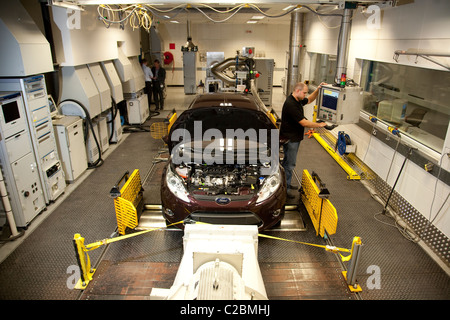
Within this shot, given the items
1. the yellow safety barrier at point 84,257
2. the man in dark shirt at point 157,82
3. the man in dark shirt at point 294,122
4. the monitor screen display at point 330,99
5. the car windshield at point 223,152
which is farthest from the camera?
the man in dark shirt at point 157,82

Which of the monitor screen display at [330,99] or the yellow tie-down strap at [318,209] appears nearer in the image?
the yellow tie-down strap at [318,209]

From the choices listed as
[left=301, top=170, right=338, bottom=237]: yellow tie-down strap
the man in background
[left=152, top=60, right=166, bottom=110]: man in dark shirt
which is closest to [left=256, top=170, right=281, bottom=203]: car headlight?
[left=301, top=170, right=338, bottom=237]: yellow tie-down strap

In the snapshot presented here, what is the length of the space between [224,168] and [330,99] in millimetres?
2369

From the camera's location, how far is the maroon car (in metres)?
3.69

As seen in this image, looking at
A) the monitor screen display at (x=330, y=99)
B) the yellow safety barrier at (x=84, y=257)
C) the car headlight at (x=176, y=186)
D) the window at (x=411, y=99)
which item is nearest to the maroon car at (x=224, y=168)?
the car headlight at (x=176, y=186)

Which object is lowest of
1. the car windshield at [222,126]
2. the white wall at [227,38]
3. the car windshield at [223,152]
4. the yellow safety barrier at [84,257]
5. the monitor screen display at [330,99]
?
the yellow safety barrier at [84,257]

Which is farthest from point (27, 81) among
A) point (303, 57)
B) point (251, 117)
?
point (303, 57)

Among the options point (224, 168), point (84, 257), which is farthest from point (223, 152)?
point (84, 257)

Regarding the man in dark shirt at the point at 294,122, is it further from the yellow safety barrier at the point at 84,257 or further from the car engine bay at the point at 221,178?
the yellow safety barrier at the point at 84,257

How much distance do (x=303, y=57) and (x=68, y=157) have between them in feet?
26.5

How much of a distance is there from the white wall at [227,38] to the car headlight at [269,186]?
1355 centimetres

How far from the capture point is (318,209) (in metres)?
4.06

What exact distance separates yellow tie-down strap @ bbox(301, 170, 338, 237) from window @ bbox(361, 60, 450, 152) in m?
1.74

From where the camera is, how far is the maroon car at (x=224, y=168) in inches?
145
